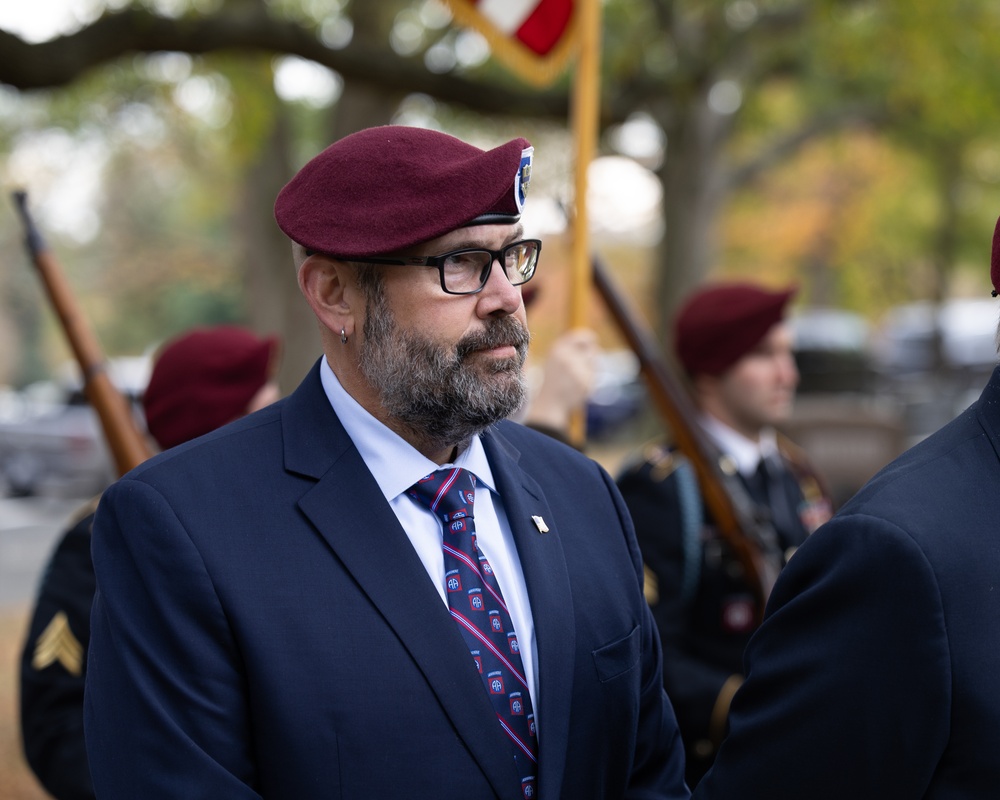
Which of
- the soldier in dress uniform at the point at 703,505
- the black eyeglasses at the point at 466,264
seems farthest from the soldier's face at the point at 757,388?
the black eyeglasses at the point at 466,264

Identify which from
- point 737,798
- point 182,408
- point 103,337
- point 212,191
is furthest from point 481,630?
point 103,337

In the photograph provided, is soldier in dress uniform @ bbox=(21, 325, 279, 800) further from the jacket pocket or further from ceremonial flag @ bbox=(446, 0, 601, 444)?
the jacket pocket

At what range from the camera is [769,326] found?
4062mm

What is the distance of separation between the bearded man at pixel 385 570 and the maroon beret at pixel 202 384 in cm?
127

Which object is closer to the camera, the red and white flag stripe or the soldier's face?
the soldier's face

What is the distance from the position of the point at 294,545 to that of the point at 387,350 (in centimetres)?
37

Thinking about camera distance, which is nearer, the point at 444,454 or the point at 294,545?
the point at 294,545

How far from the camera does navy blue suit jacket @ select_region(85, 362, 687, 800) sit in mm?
1788

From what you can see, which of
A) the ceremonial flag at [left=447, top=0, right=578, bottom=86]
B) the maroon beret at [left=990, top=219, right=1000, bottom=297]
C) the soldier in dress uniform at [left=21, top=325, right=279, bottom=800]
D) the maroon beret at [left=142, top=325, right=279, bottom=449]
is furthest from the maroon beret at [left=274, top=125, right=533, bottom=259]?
the ceremonial flag at [left=447, top=0, right=578, bottom=86]

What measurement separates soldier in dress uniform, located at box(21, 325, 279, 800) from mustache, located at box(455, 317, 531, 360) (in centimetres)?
131

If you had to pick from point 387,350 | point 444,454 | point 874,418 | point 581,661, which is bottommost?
point 874,418

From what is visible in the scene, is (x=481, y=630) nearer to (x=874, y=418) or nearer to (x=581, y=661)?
(x=581, y=661)

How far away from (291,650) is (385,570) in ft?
0.64

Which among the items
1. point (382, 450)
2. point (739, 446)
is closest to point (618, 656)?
point (382, 450)
